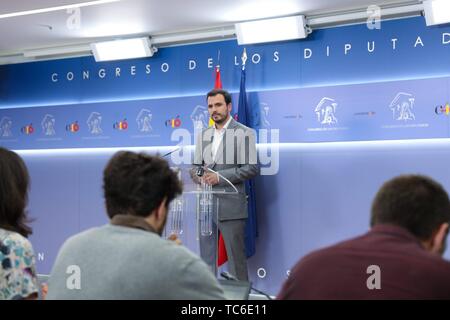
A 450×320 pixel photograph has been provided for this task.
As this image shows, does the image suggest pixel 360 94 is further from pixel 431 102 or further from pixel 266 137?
pixel 266 137

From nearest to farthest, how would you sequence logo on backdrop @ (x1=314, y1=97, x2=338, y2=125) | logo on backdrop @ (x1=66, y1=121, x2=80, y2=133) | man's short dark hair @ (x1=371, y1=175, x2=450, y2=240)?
1. man's short dark hair @ (x1=371, y1=175, x2=450, y2=240)
2. logo on backdrop @ (x1=314, y1=97, x2=338, y2=125)
3. logo on backdrop @ (x1=66, y1=121, x2=80, y2=133)

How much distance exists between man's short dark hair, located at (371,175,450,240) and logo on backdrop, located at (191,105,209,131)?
12.8 feet

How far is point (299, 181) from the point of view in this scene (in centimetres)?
488

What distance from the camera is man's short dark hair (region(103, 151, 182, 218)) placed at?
1614 millimetres

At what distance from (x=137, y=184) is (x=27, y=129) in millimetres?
5171

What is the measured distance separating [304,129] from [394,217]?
3479 millimetres

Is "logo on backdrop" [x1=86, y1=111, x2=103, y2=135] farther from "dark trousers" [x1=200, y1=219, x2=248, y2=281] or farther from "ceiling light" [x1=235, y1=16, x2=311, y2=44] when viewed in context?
"dark trousers" [x1=200, y1=219, x2=248, y2=281]

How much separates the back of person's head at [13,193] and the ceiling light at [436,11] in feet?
11.2

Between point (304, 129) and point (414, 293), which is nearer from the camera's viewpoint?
point (414, 293)

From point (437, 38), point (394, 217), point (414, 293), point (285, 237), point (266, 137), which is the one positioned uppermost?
point (437, 38)

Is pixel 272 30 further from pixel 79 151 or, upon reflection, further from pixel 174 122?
pixel 79 151

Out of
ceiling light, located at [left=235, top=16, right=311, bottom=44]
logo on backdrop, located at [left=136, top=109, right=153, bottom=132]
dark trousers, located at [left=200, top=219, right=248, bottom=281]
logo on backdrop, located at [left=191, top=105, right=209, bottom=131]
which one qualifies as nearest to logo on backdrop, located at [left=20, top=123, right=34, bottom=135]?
logo on backdrop, located at [left=136, top=109, right=153, bottom=132]

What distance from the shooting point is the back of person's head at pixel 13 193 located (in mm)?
1910
